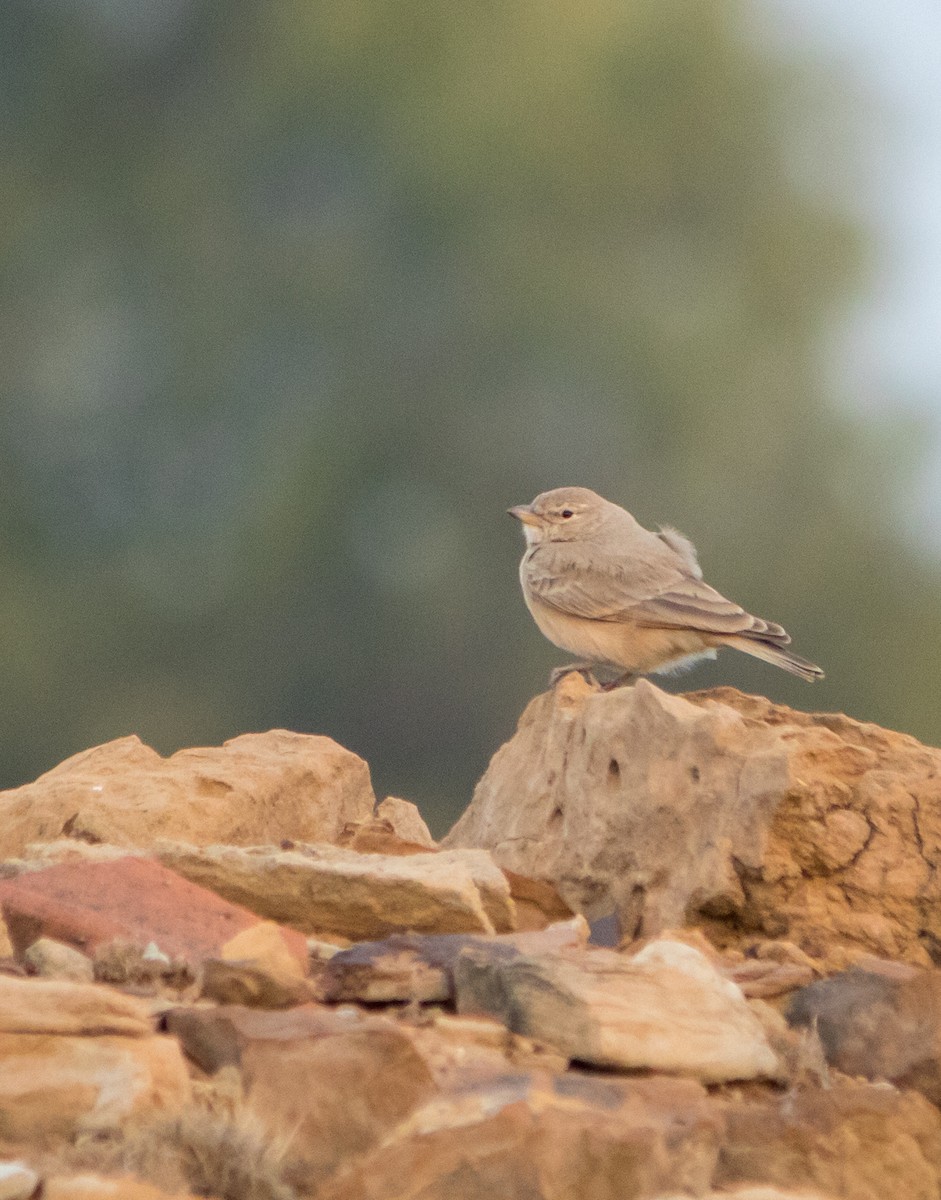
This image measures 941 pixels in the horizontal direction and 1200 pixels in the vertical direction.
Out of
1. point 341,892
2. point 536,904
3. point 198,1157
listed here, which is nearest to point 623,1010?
point 198,1157

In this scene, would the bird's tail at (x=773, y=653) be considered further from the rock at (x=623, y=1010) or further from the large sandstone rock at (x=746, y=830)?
the rock at (x=623, y=1010)

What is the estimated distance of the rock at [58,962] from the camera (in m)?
4.43

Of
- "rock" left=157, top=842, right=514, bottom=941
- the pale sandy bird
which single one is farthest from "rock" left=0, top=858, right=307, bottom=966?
the pale sandy bird

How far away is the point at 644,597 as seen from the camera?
899 cm

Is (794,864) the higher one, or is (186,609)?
(794,864)

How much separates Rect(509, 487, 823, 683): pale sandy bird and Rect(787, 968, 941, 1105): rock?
4019mm

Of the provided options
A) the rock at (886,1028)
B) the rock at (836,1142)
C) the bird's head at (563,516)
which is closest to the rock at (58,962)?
the rock at (836,1142)

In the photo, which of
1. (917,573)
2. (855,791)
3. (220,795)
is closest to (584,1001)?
(855,791)

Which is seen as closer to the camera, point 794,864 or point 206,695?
point 794,864

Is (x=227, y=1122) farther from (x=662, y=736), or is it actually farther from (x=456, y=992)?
(x=662, y=736)

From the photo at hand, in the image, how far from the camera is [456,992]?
4289 mm

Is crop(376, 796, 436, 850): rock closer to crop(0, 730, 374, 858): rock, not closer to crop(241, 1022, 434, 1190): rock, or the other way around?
crop(0, 730, 374, 858): rock

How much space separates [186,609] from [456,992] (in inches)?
1003

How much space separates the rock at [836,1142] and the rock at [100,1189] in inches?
38.1
